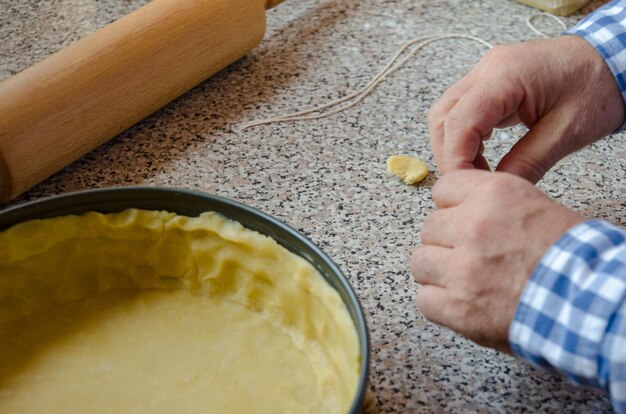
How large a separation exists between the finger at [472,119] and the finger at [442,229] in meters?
0.09

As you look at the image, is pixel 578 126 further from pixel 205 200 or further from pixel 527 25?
pixel 527 25

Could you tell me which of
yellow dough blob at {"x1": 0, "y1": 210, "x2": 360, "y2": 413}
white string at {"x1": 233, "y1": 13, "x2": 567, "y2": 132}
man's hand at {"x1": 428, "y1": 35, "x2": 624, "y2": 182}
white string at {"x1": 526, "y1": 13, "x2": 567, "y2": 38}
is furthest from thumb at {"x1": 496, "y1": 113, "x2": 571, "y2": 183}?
white string at {"x1": 526, "y1": 13, "x2": 567, "y2": 38}

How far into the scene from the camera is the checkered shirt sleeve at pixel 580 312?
0.57m

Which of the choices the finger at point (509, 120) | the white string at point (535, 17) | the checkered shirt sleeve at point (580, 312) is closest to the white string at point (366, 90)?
the white string at point (535, 17)

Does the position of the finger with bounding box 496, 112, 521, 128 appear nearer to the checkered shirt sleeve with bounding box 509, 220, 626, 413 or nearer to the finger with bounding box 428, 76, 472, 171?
the finger with bounding box 428, 76, 472, 171

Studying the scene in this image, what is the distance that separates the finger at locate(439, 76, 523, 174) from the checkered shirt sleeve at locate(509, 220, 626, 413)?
0.52ft

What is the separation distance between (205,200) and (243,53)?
17.8 inches

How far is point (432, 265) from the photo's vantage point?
648 mm

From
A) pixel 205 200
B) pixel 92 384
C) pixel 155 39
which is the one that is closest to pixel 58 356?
pixel 92 384

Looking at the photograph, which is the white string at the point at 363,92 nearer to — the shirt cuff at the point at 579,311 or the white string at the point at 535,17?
the white string at the point at 535,17

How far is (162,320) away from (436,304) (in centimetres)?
27

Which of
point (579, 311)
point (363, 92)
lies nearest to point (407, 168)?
point (363, 92)

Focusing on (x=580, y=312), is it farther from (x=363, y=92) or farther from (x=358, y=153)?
(x=363, y=92)

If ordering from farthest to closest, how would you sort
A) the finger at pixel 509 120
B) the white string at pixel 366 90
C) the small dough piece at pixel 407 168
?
1. the white string at pixel 366 90
2. the small dough piece at pixel 407 168
3. the finger at pixel 509 120
